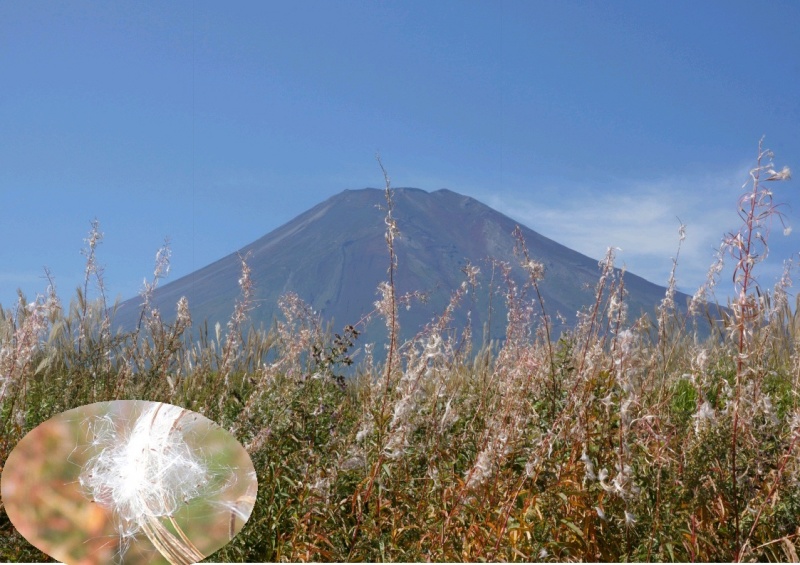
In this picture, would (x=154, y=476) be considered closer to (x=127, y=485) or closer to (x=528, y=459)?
(x=127, y=485)

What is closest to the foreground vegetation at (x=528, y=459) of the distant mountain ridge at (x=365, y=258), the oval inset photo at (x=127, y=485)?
the oval inset photo at (x=127, y=485)

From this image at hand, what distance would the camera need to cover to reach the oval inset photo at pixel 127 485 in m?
2.03

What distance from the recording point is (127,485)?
2070 mm

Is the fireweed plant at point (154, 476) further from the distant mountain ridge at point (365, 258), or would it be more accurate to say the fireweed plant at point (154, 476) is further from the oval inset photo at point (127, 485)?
the distant mountain ridge at point (365, 258)

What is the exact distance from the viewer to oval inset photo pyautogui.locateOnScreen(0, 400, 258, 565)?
2031 mm

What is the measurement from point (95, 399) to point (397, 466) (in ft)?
7.68

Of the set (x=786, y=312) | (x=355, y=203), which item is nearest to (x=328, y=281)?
(x=355, y=203)

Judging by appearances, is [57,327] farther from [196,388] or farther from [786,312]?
[786,312]

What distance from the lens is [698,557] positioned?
3.00 metres

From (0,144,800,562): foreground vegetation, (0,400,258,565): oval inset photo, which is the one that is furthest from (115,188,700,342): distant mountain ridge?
(0,400,258,565): oval inset photo

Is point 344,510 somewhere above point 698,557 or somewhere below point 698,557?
below

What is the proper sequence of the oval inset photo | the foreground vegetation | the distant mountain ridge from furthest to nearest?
the distant mountain ridge
the foreground vegetation
the oval inset photo

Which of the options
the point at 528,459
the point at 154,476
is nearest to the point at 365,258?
the point at 528,459

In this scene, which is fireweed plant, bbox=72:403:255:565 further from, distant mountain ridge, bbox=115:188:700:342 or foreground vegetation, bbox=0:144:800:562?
distant mountain ridge, bbox=115:188:700:342
